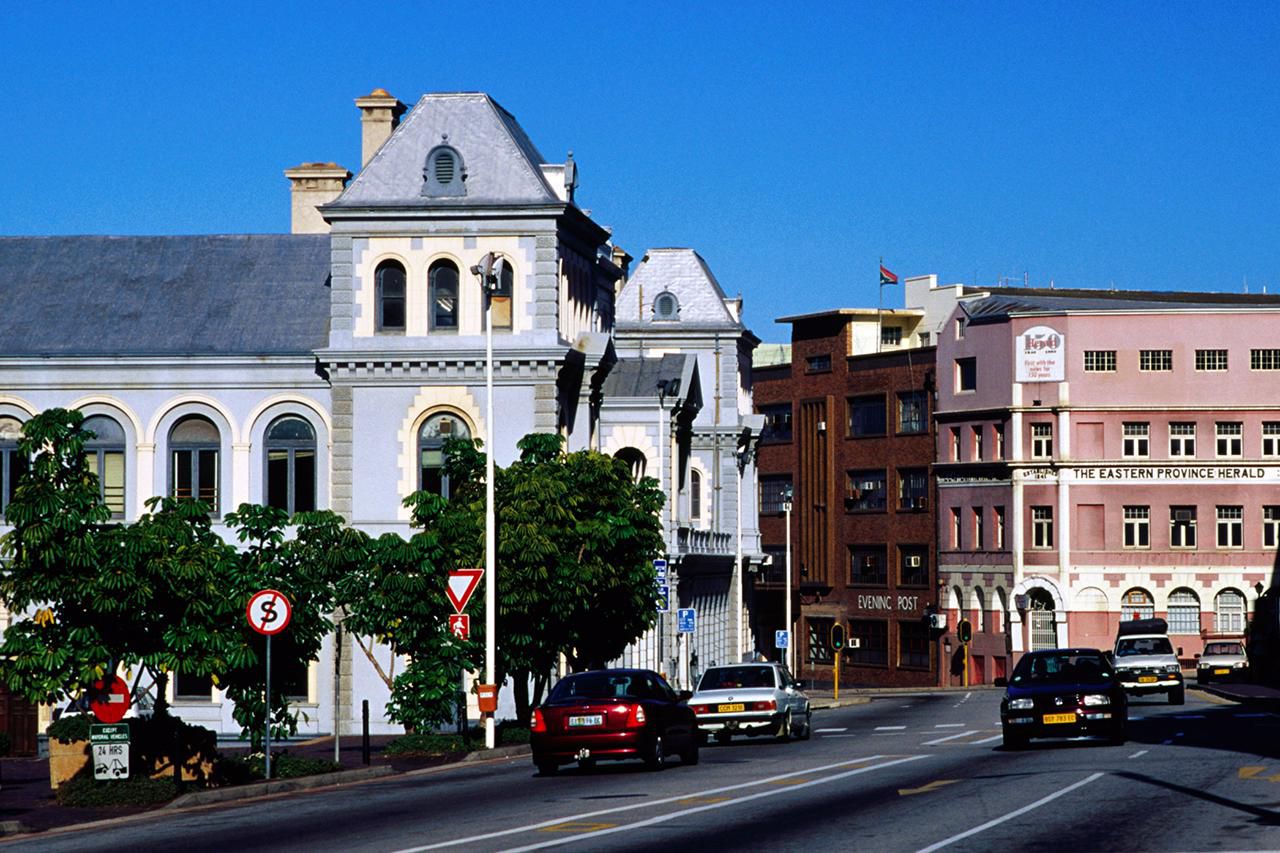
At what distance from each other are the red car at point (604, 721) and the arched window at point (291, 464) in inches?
837

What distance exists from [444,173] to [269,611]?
948 inches

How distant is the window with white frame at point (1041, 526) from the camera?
93750mm

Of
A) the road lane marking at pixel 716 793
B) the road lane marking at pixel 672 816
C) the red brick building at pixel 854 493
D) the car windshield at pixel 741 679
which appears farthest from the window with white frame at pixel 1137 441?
the road lane marking at pixel 672 816

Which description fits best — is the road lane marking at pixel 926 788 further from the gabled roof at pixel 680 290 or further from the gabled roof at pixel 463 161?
the gabled roof at pixel 680 290

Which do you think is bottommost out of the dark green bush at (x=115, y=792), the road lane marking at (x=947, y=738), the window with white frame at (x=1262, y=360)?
the road lane marking at (x=947, y=738)

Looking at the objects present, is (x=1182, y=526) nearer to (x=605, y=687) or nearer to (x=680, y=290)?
(x=680, y=290)

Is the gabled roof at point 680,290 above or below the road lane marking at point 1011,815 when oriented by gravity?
above

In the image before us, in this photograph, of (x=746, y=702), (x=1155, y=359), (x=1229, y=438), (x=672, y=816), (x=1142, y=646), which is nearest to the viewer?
(x=672, y=816)

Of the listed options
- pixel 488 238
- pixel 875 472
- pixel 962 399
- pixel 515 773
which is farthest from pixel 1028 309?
pixel 515 773

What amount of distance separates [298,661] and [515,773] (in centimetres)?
367

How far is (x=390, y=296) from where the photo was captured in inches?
2004

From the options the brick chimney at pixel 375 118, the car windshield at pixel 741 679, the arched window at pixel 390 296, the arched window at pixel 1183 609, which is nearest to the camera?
the car windshield at pixel 741 679

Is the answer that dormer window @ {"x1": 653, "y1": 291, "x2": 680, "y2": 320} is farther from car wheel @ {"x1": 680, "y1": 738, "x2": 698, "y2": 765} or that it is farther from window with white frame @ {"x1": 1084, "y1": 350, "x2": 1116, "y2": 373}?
car wheel @ {"x1": 680, "y1": 738, "x2": 698, "y2": 765}

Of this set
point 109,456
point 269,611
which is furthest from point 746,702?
point 109,456
